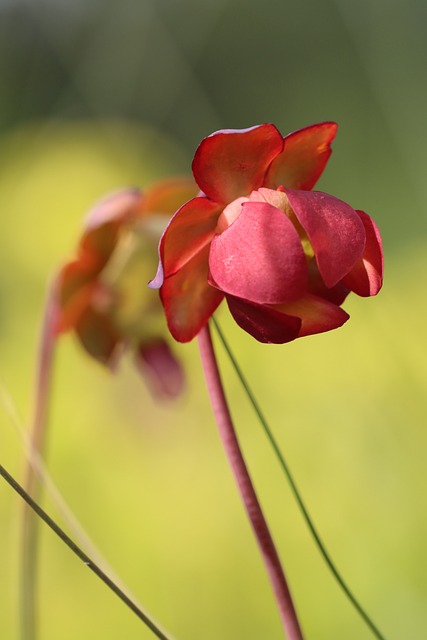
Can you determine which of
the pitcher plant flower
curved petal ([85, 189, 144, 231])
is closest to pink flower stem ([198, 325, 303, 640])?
the pitcher plant flower

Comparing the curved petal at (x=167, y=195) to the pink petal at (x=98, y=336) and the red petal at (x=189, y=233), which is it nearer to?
the pink petal at (x=98, y=336)

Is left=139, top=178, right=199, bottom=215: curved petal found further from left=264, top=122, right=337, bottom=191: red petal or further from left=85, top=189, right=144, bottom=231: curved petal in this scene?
left=264, top=122, right=337, bottom=191: red petal

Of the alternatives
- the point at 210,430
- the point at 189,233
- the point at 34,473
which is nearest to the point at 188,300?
the point at 189,233

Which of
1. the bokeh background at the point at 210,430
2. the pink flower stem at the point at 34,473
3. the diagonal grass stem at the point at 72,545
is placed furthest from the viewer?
the bokeh background at the point at 210,430

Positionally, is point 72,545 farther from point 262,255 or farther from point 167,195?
point 167,195

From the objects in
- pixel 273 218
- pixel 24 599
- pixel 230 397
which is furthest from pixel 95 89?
pixel 273 218

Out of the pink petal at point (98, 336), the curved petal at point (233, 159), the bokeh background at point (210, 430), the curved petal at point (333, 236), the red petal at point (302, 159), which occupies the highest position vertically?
the curved petal at point (233, 159)

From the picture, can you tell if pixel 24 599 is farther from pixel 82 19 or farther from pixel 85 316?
pixel 82 19

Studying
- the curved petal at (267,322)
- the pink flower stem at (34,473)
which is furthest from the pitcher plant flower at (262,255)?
the pink flower stem at (34,473)
